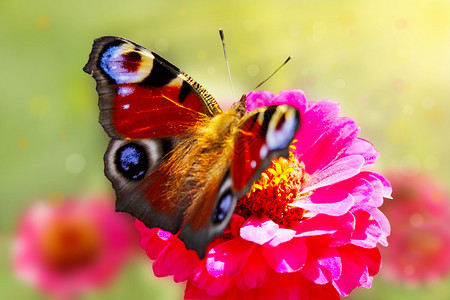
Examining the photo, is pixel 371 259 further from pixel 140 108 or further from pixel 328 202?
pixel 140 108

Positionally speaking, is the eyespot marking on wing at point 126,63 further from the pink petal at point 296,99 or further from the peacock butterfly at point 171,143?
Answer: the pink petal at point 296,99

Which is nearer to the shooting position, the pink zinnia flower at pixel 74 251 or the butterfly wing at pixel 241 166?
the butterfly wing at pixel 241 166

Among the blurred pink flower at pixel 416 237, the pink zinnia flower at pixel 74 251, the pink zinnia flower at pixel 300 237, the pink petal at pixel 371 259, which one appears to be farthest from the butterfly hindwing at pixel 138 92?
the blurred pink flower at pixel 416 237

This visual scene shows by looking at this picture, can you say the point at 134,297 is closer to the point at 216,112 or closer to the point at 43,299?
the point at 43,299

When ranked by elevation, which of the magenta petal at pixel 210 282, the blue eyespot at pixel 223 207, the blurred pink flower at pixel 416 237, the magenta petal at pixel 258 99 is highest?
the magenta petal at pixel 258 99

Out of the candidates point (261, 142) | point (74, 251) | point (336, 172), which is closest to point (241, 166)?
point (261, 142)

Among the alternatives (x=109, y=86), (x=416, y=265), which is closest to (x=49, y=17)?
(x=109, y=86)
